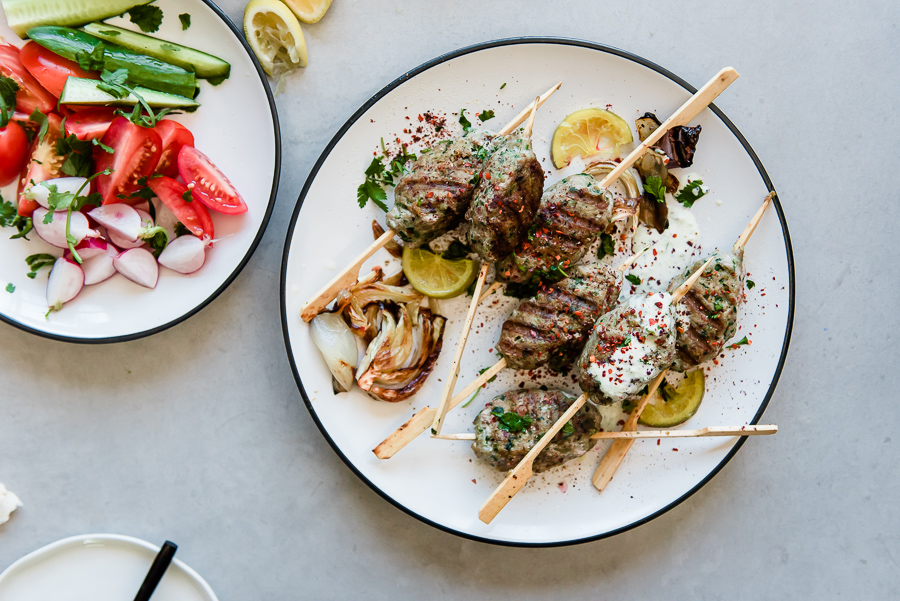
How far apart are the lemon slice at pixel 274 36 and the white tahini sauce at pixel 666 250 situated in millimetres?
2302

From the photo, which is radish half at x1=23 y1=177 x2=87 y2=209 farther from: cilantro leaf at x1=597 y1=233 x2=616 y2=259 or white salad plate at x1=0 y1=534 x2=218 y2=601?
cilantro leaf at x1=597 y1=233 x2=616 y2=259

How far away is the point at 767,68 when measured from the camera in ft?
12.1

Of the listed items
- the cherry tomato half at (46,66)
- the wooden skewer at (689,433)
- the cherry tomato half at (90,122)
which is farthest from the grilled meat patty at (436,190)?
the cherry tomato half at (46,66)

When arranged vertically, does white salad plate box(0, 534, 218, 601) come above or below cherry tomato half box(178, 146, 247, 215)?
below

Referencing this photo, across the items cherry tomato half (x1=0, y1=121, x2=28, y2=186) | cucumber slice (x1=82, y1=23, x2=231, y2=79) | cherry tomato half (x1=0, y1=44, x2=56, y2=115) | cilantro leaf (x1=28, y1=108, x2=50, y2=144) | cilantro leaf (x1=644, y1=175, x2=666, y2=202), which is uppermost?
cilantro leaf (x1=644, y1=175, x2=666, y2=202)

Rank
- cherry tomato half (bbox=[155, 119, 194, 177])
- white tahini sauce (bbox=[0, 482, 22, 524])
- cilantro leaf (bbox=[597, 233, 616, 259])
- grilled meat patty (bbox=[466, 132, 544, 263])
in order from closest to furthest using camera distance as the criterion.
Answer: grilled meat patty (bbox=[466, 132, 544, 263]), cherry tomato half (bbox=[155, 119, 194, 177]), cilantro leaf (bbox=[597, 233, 616, 259]), white tahini sauce (bbox=[0, 482, 22, 524])

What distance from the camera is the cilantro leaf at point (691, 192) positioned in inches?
137

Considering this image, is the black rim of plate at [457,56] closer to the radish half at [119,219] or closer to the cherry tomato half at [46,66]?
the radish half at [119,219]

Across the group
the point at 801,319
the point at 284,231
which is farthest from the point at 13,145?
the point at 801,319

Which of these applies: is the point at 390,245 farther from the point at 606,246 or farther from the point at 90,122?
the point at 90,122

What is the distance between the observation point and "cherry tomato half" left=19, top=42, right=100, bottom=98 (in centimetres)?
330

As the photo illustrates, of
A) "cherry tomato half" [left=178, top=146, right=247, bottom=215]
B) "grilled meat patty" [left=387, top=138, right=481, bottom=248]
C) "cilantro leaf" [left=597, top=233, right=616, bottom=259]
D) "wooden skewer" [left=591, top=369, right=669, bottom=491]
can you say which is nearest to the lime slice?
"wooden skewer" [left=591, top=369, right=669, bottom=491]

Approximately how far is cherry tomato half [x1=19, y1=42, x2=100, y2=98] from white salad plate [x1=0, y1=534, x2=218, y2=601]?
2.61m

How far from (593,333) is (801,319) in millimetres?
1659
